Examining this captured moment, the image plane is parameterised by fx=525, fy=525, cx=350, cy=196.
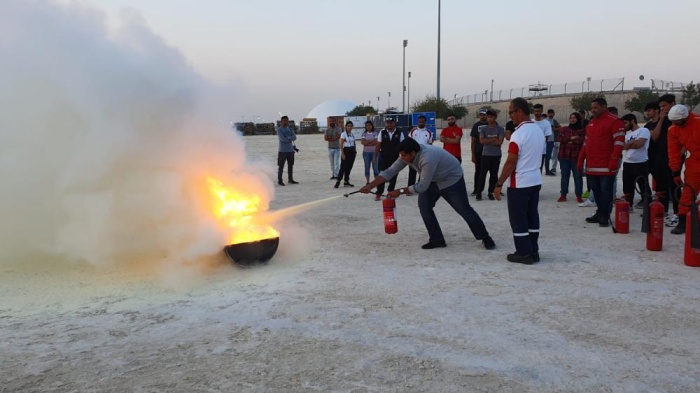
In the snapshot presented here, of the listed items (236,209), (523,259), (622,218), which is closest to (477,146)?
(622,218)

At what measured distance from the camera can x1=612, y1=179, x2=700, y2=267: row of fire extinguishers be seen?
5.61 meters

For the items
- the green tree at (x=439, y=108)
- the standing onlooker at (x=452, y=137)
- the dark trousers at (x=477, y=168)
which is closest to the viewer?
the dark trousers at (x=477, y=168)

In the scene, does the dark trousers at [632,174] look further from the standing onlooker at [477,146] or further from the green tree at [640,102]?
the green tree at [640,102]

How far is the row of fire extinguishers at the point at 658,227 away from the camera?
18.4 ft

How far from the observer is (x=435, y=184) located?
6.91 m

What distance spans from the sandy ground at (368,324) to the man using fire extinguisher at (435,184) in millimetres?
254

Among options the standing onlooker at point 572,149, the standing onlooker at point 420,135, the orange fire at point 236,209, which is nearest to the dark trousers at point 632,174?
the standing onlooker at point 572,149

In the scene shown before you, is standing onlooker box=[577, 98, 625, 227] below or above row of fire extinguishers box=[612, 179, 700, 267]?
above

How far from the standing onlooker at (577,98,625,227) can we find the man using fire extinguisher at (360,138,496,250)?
231 centimetres

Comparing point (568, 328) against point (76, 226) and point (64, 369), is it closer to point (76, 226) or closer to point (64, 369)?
point (64, 369)

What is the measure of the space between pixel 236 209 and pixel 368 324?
7.77 feet

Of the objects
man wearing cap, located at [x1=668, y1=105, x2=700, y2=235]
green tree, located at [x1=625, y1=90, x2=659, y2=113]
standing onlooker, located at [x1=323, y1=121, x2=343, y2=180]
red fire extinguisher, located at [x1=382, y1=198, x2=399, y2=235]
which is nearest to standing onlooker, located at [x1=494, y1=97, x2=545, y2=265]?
red fire extinguisher, located at [x1=382, y1=198, x2=399, y2=235]

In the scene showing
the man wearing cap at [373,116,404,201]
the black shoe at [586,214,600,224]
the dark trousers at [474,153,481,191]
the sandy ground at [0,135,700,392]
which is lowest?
the sandy ground at [0,135,700,392]

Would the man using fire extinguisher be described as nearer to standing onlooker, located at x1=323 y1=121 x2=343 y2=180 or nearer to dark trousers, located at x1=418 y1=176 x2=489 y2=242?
dark trousers, located at x1=418 y1=176 x2=489 y2=242
